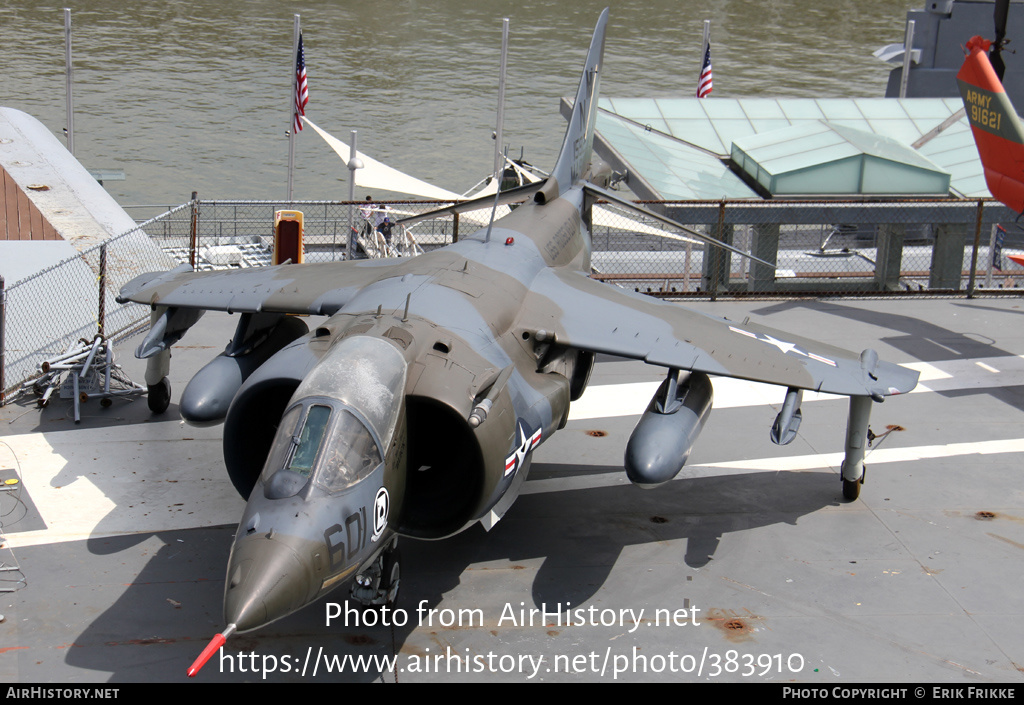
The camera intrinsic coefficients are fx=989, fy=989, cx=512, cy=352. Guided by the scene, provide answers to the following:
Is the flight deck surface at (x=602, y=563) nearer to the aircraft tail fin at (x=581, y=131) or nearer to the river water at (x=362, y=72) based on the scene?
the aircraft tail fin at (x=581, y=131)

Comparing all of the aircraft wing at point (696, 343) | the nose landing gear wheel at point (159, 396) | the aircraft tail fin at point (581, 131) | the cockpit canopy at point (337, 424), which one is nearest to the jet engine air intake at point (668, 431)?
the aircraft wing at point (696, 343)

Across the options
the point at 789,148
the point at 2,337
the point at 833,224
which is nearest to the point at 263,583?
the point at 2,337

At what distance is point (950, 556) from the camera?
1077cm

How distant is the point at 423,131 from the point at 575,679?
144 feet

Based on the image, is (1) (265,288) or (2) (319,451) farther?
(1) (265,288)

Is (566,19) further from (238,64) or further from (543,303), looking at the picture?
(543,303)

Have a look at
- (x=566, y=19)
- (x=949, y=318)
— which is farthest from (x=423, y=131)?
(x=949, y=318)

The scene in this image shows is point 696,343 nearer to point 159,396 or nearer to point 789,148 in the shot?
point 159,396

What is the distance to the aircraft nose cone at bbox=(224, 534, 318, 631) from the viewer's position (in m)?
Result: 6.79

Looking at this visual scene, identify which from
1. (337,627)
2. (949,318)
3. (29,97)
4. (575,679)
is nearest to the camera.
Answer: (575,679)

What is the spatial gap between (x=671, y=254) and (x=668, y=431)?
997 inches

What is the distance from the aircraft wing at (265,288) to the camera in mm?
11633

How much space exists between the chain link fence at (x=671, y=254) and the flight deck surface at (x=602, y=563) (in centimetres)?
214

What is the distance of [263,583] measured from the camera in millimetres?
6879
